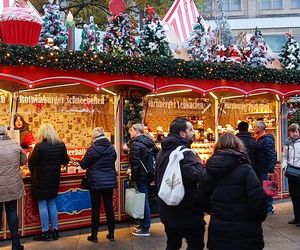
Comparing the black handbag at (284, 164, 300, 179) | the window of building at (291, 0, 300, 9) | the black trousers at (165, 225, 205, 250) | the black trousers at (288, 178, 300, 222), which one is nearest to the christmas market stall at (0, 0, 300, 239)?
the black handbag at (284, 164, 300, 179)

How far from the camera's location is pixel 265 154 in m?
7.50

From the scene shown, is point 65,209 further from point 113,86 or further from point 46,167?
point 113,86

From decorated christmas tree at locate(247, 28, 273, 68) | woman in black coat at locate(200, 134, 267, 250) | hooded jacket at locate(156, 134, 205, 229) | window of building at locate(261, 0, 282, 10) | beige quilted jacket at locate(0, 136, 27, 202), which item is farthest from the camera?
window of building at locate(261, 0, 282, 10)

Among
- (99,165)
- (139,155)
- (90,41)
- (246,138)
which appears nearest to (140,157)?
(139,155)

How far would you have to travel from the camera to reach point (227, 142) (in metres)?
3.67

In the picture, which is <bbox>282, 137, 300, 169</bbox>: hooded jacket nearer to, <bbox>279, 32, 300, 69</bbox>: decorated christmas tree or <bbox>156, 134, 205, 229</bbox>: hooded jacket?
<bbox>279, 32, 300, 69</bbox>: decorated christmas tree

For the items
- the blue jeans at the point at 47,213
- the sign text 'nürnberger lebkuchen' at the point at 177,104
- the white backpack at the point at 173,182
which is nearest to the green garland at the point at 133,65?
the sign text 'nürnberger lebkuchen' at the point at 177,104

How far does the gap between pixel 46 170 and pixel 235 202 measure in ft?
11.6

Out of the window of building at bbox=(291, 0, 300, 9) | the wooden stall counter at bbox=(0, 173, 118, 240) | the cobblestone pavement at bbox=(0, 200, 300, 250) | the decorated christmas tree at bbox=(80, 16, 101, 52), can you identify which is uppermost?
the window of building at bbox=(291, 0, 300, 9)

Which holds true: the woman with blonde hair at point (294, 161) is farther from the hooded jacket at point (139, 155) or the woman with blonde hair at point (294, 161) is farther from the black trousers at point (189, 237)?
the black trousers at point (189, 237)

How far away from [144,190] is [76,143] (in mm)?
2422

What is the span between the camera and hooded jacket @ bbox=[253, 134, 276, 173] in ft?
24.4

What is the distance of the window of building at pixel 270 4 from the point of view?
1398 inches

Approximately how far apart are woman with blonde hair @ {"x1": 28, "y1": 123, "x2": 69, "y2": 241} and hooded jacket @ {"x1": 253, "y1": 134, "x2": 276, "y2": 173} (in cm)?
347
